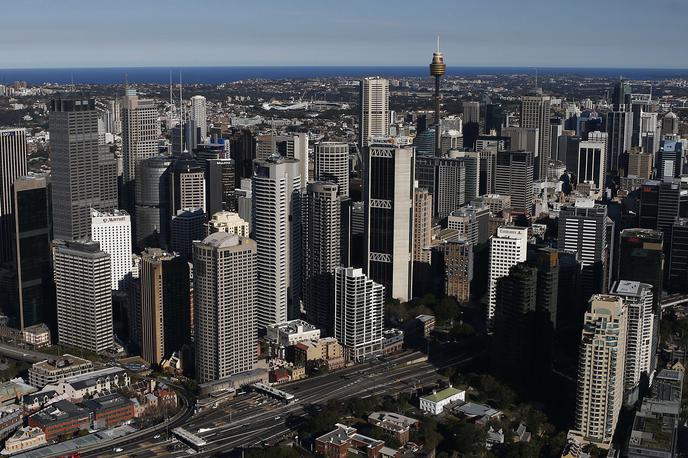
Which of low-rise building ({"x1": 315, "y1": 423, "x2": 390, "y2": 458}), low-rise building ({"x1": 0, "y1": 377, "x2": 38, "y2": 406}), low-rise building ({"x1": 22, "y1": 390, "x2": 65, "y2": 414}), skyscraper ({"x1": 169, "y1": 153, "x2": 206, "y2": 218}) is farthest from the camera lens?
skyscraper ({"x1": 169, "y1": 153, "x2": 206, "y2": 218})

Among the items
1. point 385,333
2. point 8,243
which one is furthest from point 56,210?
point 385,333

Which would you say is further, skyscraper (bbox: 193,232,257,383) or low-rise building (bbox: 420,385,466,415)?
skyscraper (bbox: 193,232,257,383)

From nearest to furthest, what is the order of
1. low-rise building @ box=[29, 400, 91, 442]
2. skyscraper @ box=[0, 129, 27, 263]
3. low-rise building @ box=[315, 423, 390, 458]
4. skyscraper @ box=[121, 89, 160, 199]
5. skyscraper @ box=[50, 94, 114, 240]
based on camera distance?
1. low-rise building @ box=[315, 423, 390, 458]
2. low-rise building @ box=[29, 400, 91, 442]
3. skyscraper @ box=[0, 129, 27, 263]
4. skyscraper @ box=[50, 94, 114, 240]
5. skyscraper @ box=[121, 89, 160, 199]

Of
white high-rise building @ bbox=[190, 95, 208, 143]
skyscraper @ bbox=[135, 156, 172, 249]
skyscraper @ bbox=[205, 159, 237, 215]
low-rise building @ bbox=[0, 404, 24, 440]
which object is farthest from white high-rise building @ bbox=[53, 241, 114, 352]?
white high-rise building @ bbox=[190, 95, 208, 143]

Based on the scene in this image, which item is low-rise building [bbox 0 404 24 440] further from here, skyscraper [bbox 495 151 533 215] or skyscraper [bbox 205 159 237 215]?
skyscraper [bbox 495 151 533 215]

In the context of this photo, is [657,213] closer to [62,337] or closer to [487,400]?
[487,400]

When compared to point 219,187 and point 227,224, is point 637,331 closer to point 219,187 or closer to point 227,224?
point 227,224
